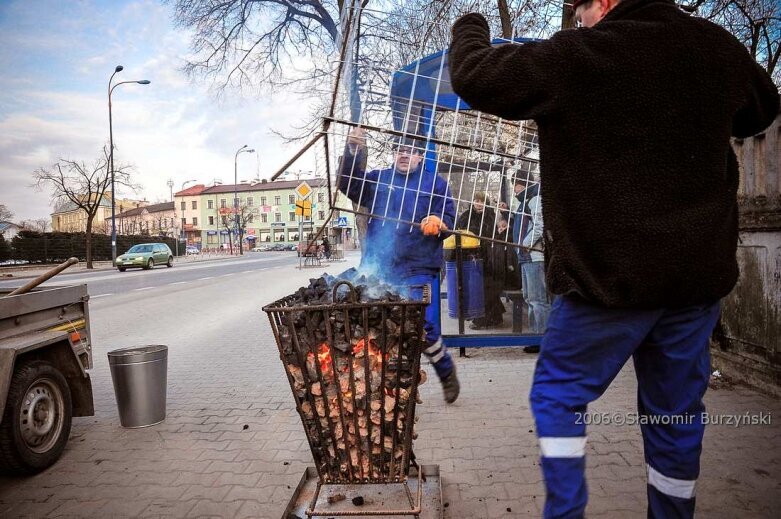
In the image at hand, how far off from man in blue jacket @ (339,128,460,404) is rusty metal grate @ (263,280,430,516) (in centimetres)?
77

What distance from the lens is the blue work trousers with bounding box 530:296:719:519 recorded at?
1.67 m

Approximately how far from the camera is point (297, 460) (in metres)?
3.33

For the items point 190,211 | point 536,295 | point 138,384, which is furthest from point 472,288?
point 190,211

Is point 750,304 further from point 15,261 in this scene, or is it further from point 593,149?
point 15,261

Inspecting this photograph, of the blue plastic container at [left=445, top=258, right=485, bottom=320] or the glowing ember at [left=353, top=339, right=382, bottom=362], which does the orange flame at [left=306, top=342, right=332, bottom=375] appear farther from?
the blue plastic container at [left=445, top=258, right=485, bottom=320]

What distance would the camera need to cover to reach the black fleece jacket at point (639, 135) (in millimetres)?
1608

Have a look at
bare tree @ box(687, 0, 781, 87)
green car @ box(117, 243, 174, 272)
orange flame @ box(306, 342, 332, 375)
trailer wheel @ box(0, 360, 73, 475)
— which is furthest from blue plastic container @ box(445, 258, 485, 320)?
green car @ box(117, 243, 174, 272)

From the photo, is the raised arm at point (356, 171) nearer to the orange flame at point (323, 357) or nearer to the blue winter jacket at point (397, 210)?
the blue winter jacket at point (397, 210)

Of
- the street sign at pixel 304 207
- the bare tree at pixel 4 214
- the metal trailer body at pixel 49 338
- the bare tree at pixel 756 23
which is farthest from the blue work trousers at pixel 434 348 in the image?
the bare tree at pixel 4 214

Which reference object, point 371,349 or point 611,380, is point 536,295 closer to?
point 371,349

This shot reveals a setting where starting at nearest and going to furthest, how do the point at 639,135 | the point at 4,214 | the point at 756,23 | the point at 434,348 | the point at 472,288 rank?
the point at 639,135 → the point at 434,348 → the point at 472,288 → the point at 756,23 → the point at 4,214

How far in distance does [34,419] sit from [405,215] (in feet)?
8.97

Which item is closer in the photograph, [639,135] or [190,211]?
[639,135]

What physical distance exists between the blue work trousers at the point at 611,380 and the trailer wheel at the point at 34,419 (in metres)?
3.01
